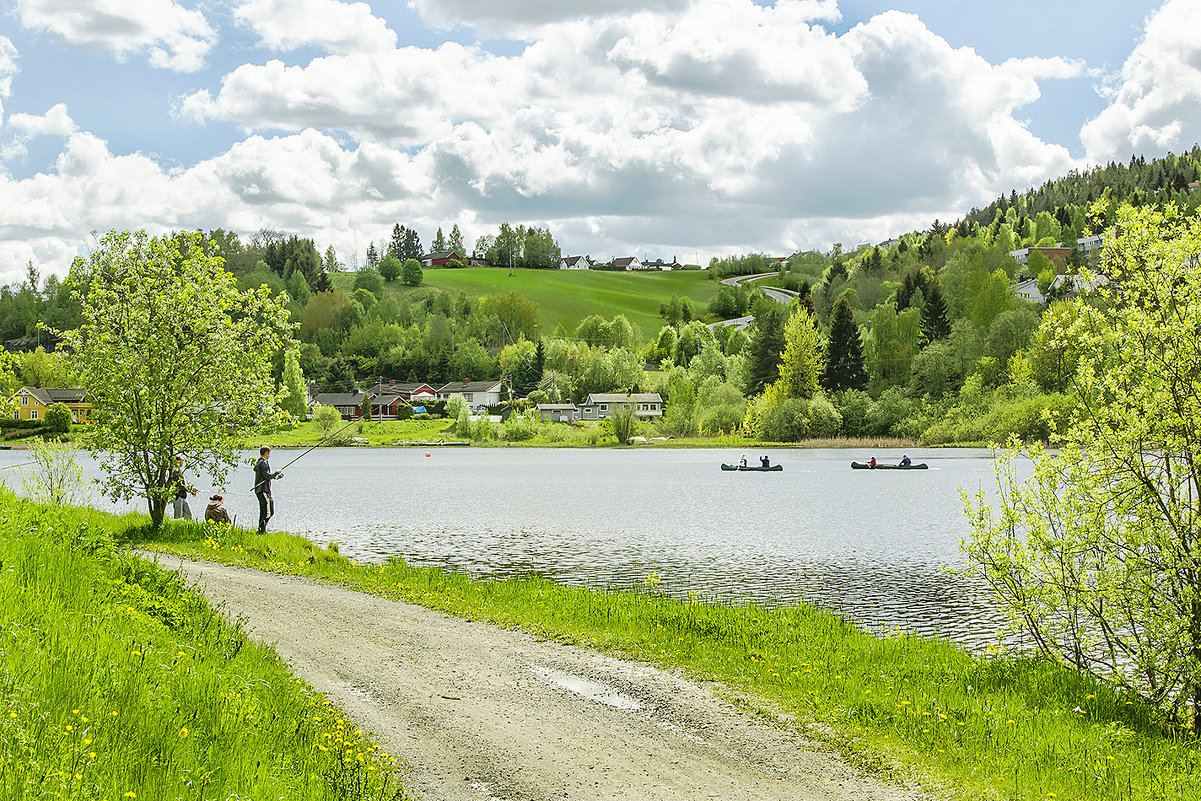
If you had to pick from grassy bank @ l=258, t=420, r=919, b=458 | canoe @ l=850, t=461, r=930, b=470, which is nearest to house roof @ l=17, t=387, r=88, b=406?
grassy bank @ l=258, t=420, r=919, b=458

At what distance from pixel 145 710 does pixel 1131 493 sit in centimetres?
1208

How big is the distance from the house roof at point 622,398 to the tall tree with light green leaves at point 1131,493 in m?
124

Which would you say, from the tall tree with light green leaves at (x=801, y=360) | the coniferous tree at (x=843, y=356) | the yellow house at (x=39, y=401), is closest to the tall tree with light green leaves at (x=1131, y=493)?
the tall tree with light green leaves at (x=801, y=360)

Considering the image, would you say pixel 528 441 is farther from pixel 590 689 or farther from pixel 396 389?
pixel 590 689

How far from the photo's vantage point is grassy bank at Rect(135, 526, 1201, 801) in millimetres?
9297

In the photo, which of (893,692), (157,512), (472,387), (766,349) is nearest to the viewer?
(893,692)

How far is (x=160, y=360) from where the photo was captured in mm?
22781

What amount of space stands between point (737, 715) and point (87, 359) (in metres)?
19.2

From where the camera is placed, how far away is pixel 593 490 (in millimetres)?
58781

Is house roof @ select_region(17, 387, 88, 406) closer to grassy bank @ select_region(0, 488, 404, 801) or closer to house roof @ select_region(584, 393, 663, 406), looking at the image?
house roof @ select_region(584, 393, 663, 406)

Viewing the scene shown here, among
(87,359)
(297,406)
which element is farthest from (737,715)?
(297,406)

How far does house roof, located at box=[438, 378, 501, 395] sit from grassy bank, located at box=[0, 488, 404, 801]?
156258mm

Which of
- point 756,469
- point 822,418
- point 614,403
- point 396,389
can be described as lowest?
point 756,469

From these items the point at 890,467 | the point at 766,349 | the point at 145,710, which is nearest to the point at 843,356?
the point at 766,349
